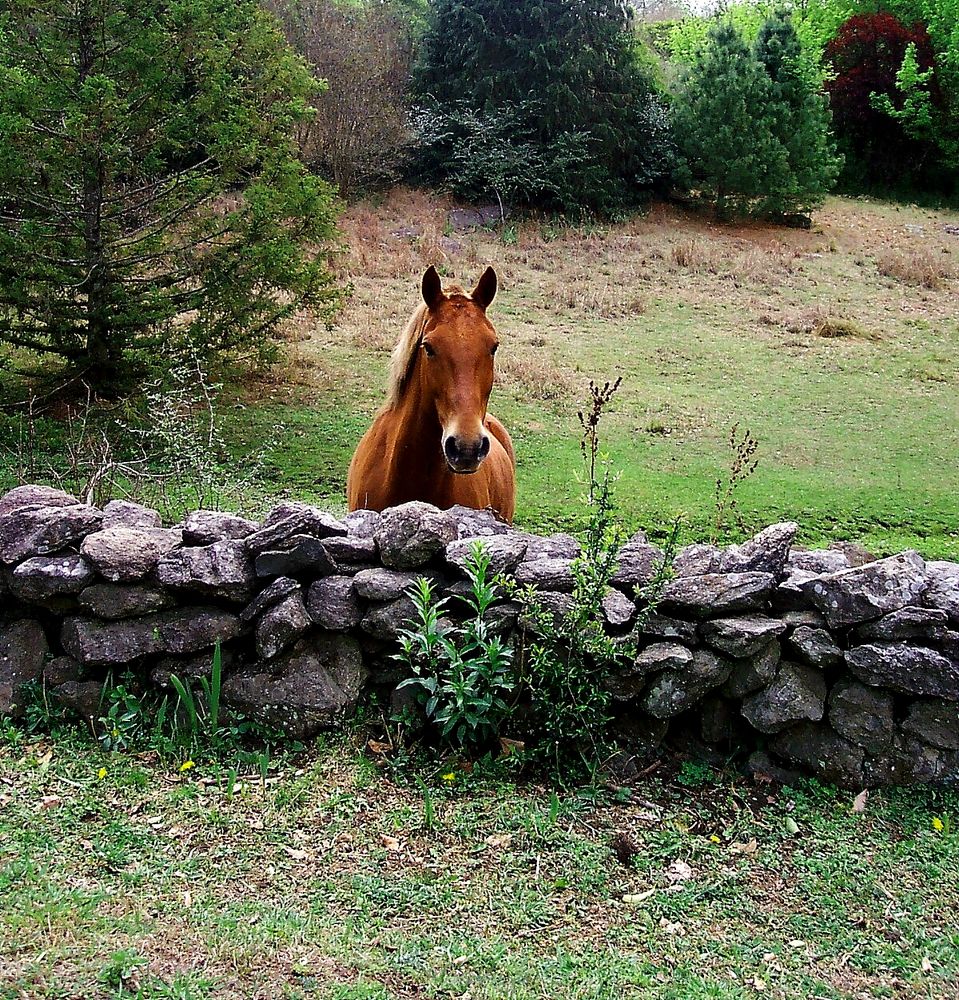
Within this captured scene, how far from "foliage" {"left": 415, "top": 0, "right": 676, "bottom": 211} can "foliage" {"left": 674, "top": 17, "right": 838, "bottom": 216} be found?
1.57 metres

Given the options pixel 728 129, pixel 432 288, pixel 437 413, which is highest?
pixel 728 129

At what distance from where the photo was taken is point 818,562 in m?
4.68

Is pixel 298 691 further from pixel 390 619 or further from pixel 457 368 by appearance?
pixel 457 368

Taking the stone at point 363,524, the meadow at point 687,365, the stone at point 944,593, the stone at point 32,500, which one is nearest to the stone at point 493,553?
the stone at point 363,524

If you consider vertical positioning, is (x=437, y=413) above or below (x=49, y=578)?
above

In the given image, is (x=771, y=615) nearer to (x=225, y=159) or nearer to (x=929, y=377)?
(x=225, y=159)

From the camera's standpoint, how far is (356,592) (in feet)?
14.1

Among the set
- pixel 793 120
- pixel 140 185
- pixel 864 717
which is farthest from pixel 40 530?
pixel 793 120

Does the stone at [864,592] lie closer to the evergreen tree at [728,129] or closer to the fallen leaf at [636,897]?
the fallen leaf at [636,897]

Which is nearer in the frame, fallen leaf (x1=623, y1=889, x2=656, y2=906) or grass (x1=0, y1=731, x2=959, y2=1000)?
grass (x1=0, y1=731, x2=959, y2=1000)

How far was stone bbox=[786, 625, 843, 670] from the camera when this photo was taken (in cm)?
407

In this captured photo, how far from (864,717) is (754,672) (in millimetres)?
499

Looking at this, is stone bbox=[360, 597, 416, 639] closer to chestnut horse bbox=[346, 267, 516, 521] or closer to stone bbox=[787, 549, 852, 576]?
chestnut horse bbox=[346, 267, 516, 521]

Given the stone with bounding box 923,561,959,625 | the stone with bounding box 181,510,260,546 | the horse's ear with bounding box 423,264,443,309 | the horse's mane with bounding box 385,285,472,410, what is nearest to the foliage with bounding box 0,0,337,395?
the horse's mane with bounding box 385,285,472,410
